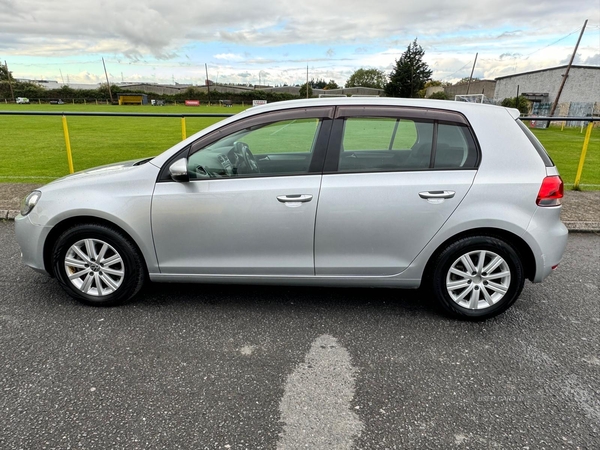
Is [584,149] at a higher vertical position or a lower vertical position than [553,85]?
lower

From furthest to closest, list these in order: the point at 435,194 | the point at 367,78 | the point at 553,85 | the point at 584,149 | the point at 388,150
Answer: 1. the point at 367,78
2. the point at 553,85
3. the point at 584,149
4. the point at 388,150
5. the point at 435,194

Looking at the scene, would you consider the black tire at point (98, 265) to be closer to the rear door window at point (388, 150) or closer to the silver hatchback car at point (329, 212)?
the silver hatchback car at point (329, 212)

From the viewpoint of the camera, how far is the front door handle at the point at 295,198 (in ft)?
9.84

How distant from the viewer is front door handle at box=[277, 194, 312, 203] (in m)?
3.00

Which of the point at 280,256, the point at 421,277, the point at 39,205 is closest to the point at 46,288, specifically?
the point at 39,205

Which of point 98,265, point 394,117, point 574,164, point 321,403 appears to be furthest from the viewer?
point 574,164

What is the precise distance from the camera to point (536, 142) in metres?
3.18

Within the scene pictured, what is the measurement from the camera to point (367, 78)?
122688 millimetres

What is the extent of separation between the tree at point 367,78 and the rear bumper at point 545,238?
124865 mm

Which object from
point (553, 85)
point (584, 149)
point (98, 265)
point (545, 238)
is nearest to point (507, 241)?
point (545, 238)

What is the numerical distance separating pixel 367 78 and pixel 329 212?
129 m

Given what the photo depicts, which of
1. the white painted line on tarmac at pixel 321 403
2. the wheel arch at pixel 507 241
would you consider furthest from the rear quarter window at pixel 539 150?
the white painted line on tarmac at pixel 321 403

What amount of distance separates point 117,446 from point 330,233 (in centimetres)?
182

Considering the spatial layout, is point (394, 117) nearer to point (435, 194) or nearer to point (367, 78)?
point (435, 194)
